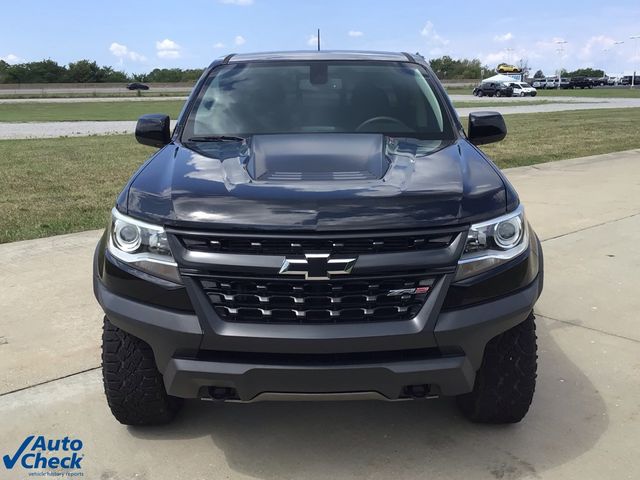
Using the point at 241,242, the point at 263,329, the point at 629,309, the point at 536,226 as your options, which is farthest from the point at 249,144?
the point at 536,226

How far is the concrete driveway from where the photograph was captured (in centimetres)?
277

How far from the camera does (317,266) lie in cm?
238

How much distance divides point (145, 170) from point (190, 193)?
0.48 meters

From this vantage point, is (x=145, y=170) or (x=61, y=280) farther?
(x=61, y=280)

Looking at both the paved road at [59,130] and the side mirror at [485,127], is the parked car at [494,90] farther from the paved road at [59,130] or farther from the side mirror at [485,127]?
the side mirror at [485,127]

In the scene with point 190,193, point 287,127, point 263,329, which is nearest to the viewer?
point 263,329

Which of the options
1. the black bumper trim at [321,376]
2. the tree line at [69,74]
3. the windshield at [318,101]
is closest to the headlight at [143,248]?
the black bumper trim at [321,376]

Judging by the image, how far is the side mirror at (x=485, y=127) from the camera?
3857 mm

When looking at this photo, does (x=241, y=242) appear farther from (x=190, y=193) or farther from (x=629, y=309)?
(x=629, y=309)

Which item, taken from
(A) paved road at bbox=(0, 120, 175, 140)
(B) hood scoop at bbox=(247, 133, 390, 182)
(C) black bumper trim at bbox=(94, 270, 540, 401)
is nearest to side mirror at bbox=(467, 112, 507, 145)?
(B) hood scoop at bbox=(247, 133, 390, 182)

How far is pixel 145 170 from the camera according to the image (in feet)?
9.64

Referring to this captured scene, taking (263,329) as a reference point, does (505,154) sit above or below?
below

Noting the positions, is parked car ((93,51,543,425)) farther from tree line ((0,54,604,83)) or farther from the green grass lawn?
tree line ((0,54,604,83))

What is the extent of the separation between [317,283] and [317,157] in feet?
2.49
